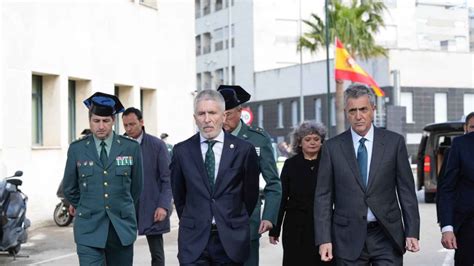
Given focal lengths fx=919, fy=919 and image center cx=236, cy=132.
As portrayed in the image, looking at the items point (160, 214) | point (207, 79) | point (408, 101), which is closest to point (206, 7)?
point (207, 79)

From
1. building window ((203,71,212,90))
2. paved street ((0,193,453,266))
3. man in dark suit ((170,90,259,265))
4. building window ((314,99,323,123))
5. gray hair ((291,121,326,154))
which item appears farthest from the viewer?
building window ((203,71,212,90))

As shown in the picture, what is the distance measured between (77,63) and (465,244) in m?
14.5

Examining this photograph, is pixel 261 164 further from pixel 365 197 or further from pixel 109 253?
pixel 365 197

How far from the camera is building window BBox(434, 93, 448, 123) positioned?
53.5 meters

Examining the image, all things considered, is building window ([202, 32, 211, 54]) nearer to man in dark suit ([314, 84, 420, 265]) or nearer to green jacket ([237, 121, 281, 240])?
green jacket ([237, 121, 281, 240])

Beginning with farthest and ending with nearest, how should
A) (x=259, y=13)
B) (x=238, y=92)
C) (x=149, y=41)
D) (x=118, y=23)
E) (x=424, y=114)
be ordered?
(x=259, y=13) → (x=424, y=114) → (x=149, y=41) → (x=118, y=23) → (x=238, y=92)

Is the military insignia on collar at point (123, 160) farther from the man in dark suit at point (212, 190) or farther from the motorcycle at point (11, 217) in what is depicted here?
the motorcycle at point (11, 217)

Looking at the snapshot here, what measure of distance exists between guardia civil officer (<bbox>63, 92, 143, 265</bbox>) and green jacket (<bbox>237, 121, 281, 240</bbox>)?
1.01 m

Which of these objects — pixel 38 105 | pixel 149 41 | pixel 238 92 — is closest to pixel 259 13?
pixel 149 41

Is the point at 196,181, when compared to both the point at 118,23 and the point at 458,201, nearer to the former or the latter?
the point at 458,201

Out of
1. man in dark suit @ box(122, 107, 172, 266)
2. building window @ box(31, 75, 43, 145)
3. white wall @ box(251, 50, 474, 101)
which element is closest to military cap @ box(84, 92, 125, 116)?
man in dark suit @ box(122, 107, 172, 266)

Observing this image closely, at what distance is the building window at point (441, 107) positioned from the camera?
53500mm

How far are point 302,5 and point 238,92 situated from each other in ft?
205

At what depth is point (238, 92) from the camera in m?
7.64
